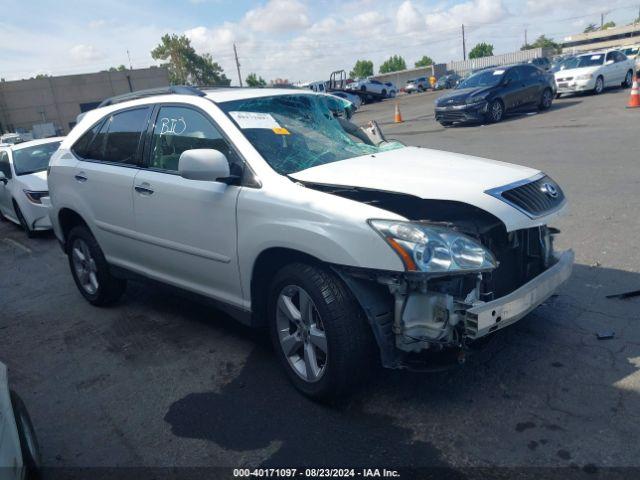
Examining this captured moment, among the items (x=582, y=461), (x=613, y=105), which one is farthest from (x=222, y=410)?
(x=613, y=105)

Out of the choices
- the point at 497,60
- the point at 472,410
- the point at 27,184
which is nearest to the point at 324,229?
the point at 472,410

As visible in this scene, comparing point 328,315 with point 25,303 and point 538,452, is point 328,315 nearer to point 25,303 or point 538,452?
point 538,452

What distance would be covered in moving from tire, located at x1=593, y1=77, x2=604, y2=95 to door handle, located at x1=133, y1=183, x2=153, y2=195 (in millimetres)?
21317

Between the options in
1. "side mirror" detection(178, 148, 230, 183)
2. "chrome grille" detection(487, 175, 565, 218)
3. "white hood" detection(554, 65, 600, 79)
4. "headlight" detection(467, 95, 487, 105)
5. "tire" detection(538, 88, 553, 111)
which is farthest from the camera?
"white hood" detection(554, 65, 600, 79)

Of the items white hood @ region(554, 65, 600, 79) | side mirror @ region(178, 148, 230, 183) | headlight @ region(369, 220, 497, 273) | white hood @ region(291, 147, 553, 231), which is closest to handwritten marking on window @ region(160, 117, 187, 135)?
side mirror @ region(178, 148, 230, 183)

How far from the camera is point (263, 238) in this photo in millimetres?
3412

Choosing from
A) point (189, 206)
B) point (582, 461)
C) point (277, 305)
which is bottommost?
point (582, 461)

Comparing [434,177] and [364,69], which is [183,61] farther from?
[434,177]

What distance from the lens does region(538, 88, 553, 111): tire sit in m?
18.5

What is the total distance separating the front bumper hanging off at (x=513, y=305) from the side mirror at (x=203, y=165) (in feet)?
5.67

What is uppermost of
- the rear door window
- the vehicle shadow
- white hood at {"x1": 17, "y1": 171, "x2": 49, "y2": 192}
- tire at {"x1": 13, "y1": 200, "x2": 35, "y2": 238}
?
the rear door window

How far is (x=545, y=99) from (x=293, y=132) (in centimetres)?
1699

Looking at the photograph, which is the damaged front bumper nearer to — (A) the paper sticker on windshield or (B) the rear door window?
(A) the paper sticker on windshield

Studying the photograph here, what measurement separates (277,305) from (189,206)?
3.38 ft
